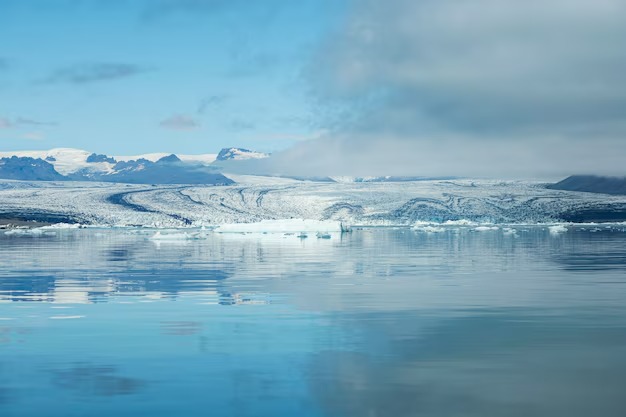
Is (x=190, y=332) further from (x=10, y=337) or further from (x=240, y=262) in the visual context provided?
(x=240, y=262)

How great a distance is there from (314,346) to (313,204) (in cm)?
11563

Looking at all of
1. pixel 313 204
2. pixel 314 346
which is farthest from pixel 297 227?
pixel 313 204

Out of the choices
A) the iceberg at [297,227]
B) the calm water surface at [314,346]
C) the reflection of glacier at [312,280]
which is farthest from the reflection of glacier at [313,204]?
the calm water surface at [314,346]

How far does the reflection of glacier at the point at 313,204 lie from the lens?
382ft

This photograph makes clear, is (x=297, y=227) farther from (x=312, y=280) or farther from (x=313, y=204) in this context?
(x=313, y=204)

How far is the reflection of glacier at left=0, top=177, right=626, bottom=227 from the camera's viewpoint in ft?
382

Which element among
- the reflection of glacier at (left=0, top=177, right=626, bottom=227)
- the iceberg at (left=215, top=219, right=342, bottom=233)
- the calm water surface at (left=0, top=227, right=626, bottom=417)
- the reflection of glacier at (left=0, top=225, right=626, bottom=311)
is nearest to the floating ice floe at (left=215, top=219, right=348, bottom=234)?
the iceberg at (left=215, top=219, right=342, bottom=233)

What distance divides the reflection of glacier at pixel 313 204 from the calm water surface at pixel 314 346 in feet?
313

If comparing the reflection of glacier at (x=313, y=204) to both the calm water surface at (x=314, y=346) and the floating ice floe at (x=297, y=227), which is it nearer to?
the floating ice floe at (x=297, y=227)

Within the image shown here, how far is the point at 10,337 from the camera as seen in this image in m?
11.5

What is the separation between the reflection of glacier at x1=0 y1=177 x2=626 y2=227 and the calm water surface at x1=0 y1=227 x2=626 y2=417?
3756 inches

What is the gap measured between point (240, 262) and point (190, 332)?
16.6 meters

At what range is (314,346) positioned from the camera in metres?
10.7

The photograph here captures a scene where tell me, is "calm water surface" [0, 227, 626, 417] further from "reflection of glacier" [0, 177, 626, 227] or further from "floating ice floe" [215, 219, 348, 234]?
"reflection of glacier" [0, 177, 626, 227]
